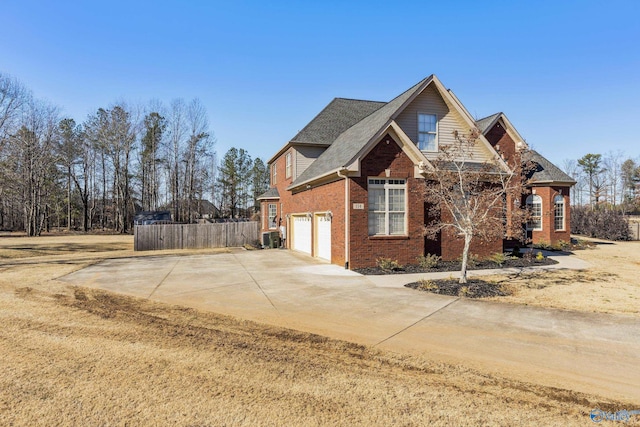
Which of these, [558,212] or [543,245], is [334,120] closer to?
[543,245]

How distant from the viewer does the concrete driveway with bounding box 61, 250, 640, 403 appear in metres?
4.72

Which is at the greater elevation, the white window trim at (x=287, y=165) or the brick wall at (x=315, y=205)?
the white window trim at (x=287, y=165)

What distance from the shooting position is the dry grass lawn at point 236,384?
11.3ft

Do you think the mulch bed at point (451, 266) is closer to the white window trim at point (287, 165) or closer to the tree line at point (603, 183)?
the white window trim at point (287, 165)

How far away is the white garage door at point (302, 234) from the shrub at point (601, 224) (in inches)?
1006

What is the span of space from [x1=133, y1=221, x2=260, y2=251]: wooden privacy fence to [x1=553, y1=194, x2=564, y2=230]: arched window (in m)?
19.6

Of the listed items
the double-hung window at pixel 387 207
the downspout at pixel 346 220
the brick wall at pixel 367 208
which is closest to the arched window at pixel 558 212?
the brick wall at pixel 367 208

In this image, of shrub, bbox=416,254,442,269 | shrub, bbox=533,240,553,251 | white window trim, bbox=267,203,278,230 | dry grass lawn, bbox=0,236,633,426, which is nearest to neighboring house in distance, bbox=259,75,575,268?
shrub, bbox=416,254,442,269

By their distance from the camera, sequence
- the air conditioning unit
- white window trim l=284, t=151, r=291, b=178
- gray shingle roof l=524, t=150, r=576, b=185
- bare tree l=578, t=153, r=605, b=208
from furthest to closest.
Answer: bare tree l=578, t=153, r=605, b=208 < the air conditioning unit < white window trim l=284, t=151, r=291, b=178 < gray shingle roof l=524, t=150, r=576, b=185

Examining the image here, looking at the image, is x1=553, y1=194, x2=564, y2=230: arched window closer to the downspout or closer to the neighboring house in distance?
the neighboring house in distance

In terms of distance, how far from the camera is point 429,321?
6.70m

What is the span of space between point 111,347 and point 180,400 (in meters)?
2.33

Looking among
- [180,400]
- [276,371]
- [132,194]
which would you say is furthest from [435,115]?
[132,194]

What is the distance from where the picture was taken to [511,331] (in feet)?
20.2
